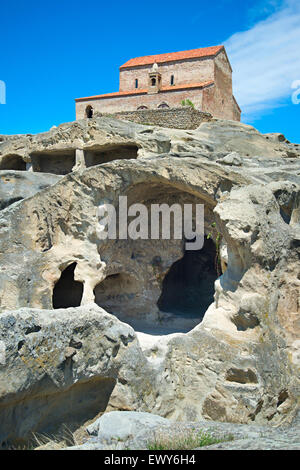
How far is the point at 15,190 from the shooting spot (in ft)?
34.2

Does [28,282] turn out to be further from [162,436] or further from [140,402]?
[162,436]

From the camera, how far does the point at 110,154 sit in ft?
44.8

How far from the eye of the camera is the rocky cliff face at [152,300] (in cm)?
437

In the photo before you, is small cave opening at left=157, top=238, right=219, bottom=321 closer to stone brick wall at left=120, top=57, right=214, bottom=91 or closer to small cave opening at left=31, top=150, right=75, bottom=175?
small cave opening at left=31, top=150, right=75, bottom=175

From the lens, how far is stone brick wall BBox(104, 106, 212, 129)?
616 inches

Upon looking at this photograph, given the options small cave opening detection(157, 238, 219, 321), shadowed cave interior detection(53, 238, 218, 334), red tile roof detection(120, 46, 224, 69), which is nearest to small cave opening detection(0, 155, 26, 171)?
shadowed cave interior detection(53, 238, 218, 334)


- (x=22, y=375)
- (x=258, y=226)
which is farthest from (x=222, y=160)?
(x=22, y=375)

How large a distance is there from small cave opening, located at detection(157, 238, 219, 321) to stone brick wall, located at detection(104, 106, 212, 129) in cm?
528

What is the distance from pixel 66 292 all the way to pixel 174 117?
876 cm

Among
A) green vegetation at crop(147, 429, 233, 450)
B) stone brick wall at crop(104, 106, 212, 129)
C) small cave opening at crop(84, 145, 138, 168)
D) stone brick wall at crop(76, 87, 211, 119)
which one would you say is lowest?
green vegetation at crop(147, 429, 233, 450)

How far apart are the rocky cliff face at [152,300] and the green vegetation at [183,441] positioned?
1.42 metres

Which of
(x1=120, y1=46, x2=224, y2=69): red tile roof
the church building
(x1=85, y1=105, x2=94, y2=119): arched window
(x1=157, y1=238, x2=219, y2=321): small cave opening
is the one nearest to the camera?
(x1=157, y1=238, x2=219, y2=321): small cave opening

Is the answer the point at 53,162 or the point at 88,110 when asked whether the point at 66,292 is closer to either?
the point at 53,162

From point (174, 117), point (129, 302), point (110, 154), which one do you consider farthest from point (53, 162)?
point (129, 302)
